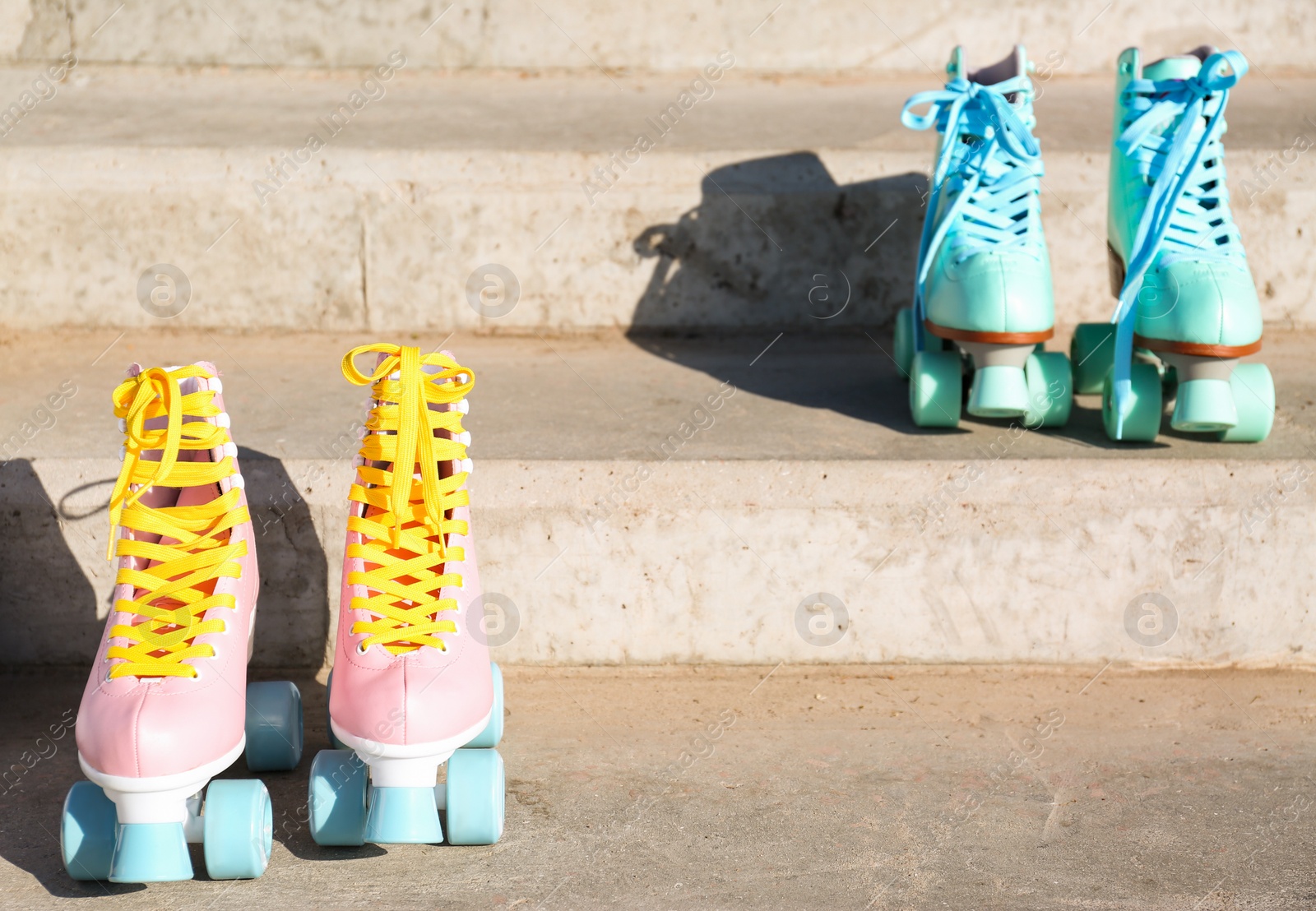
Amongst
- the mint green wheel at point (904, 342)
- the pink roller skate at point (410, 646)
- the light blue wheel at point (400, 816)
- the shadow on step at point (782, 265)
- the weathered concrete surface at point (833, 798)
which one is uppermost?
the shadow on step at point (782, 265)

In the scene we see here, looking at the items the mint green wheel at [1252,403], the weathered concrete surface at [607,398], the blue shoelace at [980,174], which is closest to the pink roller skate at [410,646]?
the weathered concrete surface at [607,398]

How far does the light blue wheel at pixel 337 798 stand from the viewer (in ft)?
5.84

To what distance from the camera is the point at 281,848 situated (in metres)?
1.84

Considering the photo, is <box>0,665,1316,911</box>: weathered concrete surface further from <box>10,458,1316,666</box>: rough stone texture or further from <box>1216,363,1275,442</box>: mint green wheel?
<box>1216,363,1275,442</box>: mint green wheel

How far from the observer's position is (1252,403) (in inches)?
96.1

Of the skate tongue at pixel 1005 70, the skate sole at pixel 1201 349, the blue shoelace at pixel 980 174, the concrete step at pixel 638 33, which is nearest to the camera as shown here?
the skate sole at pixel 1201 349

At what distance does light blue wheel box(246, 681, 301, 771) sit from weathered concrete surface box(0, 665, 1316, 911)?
4 cm

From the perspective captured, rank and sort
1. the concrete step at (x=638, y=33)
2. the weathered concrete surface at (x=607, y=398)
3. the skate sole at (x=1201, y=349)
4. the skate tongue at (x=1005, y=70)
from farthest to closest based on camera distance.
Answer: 1. the concrete step at (x=638, y=33)
2. the skate tongue at (x=1005, y=70)
3. the weathered concrete surface at (x=607, y=398)
4. the skate sole at (x=1201, y=349)

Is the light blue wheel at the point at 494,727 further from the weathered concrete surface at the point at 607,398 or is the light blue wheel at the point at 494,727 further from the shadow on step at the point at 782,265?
the shadow on step at the point at 782,265

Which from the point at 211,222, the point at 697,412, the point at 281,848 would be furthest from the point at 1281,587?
the point at 211,222

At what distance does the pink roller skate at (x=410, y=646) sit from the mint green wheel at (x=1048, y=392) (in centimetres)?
122

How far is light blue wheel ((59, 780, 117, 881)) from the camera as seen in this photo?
5.60 feet

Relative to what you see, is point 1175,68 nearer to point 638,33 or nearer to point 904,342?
point 904,342

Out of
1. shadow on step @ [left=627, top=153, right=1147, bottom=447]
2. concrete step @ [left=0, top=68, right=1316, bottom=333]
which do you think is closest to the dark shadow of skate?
concrete step @ [left=0, top=68, right=1316, bottom=333]
